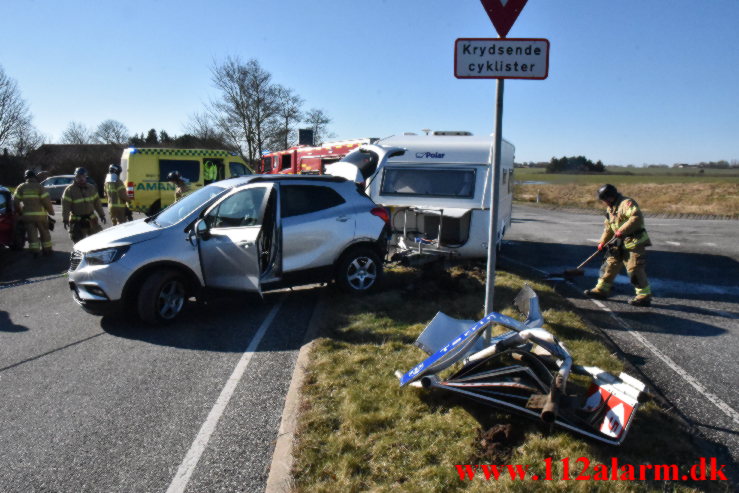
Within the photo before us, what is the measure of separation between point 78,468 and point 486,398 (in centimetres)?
262

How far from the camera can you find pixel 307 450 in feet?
10.5

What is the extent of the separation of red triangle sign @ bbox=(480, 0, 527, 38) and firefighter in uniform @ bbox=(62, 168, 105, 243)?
8645 millimetres

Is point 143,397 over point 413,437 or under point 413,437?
under

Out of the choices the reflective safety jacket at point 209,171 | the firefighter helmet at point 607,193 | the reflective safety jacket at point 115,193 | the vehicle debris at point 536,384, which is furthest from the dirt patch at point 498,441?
the reflective safety jacket at point 209,171

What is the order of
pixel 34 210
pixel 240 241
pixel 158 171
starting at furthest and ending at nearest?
pixel 158 171 < pixel 34 210 < pixel 240 241

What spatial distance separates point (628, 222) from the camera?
279 inches

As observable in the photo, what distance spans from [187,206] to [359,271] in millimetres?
2469

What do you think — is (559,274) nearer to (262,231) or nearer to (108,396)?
(262,231)

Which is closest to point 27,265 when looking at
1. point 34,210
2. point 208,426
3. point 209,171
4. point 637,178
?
point 34,210

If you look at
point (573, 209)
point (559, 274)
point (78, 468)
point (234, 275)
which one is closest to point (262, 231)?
point (234, 275)

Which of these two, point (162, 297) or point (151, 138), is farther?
point (151, 138)

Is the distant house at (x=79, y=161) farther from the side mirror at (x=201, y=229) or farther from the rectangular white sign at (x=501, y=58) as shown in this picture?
the rectangular white sign at (x=501, y=58)

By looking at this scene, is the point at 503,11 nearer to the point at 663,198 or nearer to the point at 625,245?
the point at 625,245

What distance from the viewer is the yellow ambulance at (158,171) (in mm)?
16969
